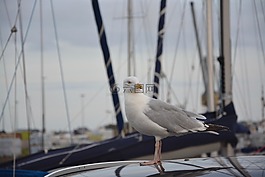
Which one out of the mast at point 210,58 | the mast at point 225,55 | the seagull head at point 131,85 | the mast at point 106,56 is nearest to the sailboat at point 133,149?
the mast at point 225,55

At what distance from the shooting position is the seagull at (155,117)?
169 inches

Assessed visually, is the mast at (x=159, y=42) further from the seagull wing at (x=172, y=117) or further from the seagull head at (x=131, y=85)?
the seagull head at (x=131, y=85)

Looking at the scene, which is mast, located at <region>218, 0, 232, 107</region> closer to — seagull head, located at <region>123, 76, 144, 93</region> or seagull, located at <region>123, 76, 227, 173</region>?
seagull, located at <region>123, 76, 227, 173</region>

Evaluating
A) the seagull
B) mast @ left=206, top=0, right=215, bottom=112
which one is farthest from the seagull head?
mast @ left=206, top=0, right=215, bottom=112

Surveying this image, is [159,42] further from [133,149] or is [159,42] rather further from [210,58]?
[133,149]

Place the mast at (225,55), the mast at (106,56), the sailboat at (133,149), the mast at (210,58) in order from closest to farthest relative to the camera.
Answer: the sailboat at (133,149) → the mast at (225,55) → the mast at (210,58) → the mast at (106,56)

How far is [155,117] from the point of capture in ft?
15.0

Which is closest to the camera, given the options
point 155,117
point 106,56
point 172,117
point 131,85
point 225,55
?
point 131,85

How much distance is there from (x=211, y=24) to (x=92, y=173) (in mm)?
8954

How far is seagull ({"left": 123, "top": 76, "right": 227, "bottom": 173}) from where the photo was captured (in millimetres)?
4293

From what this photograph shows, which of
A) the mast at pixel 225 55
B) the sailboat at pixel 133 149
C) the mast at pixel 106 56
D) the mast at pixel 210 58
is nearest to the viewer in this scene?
the sailboat at pixel 133 149

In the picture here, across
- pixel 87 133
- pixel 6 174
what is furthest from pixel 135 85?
pixel 87 133

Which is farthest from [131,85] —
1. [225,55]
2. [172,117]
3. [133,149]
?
[225,55]

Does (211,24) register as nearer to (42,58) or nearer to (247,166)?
(42,58)
